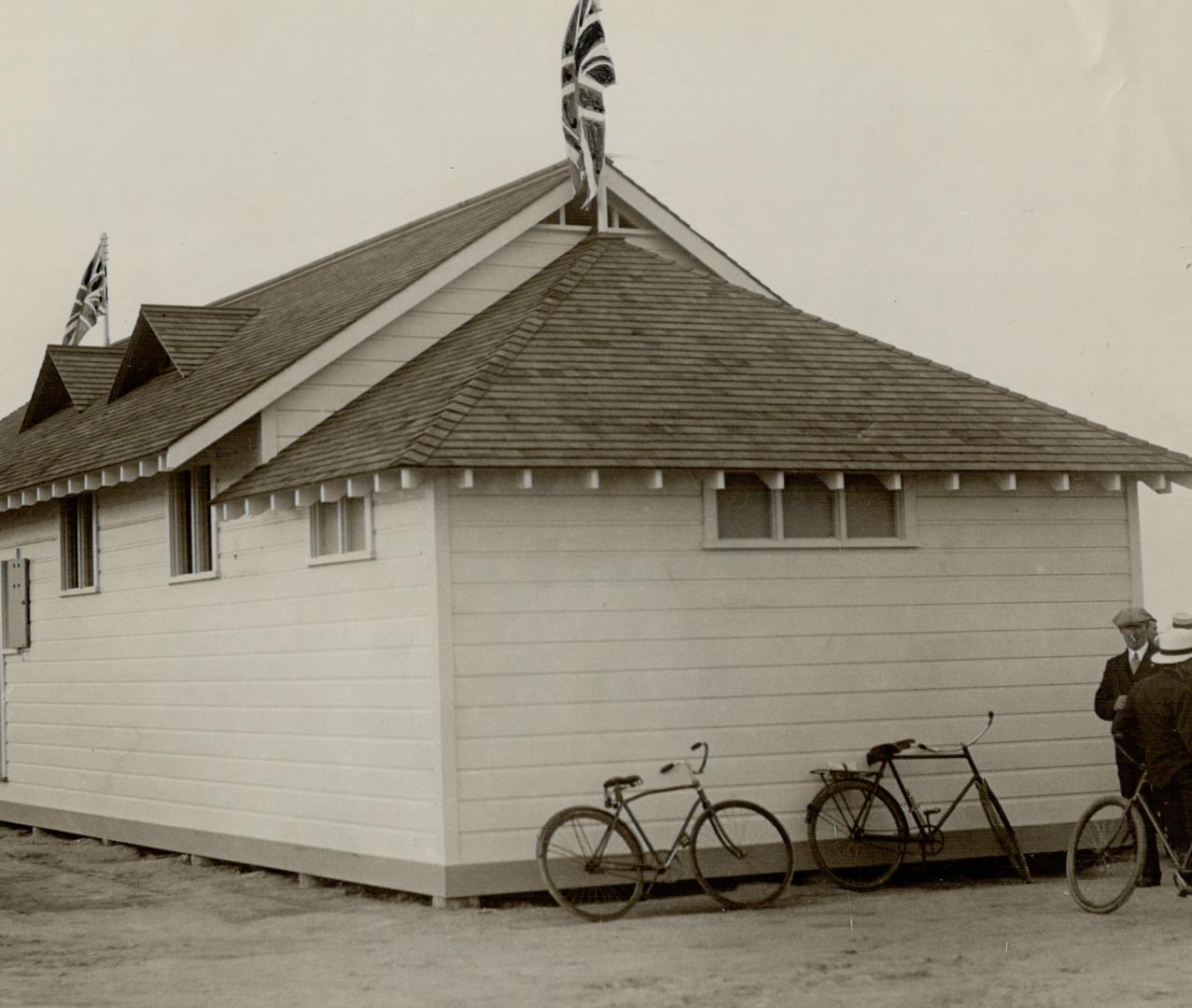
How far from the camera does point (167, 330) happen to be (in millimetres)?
20719

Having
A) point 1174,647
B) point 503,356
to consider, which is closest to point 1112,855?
point 1174,647

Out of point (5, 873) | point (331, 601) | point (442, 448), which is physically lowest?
point (5, 873)

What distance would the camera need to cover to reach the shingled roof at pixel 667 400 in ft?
47.3

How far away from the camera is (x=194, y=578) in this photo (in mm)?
17562

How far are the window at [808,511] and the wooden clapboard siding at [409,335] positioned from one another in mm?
3617

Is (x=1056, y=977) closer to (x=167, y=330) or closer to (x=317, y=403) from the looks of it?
(x=317, y=403)

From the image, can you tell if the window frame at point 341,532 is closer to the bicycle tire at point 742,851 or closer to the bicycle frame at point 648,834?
the bicycle frame at point 648,834

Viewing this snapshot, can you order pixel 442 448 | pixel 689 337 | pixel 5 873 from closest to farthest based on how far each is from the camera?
pixel 442 448
pixel 689 337
pixel 5 873

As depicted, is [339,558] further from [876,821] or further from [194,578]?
[876,821]

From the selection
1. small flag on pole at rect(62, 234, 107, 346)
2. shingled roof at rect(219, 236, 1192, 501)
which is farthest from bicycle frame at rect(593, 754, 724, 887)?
small flag on pole at rect(62, 234, 107, 346)

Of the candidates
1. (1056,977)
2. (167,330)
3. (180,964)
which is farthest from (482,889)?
(167,330)

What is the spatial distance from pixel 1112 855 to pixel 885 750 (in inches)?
92.2

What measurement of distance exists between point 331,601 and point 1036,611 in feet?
19.6

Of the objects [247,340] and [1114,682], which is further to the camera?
[247,340]
